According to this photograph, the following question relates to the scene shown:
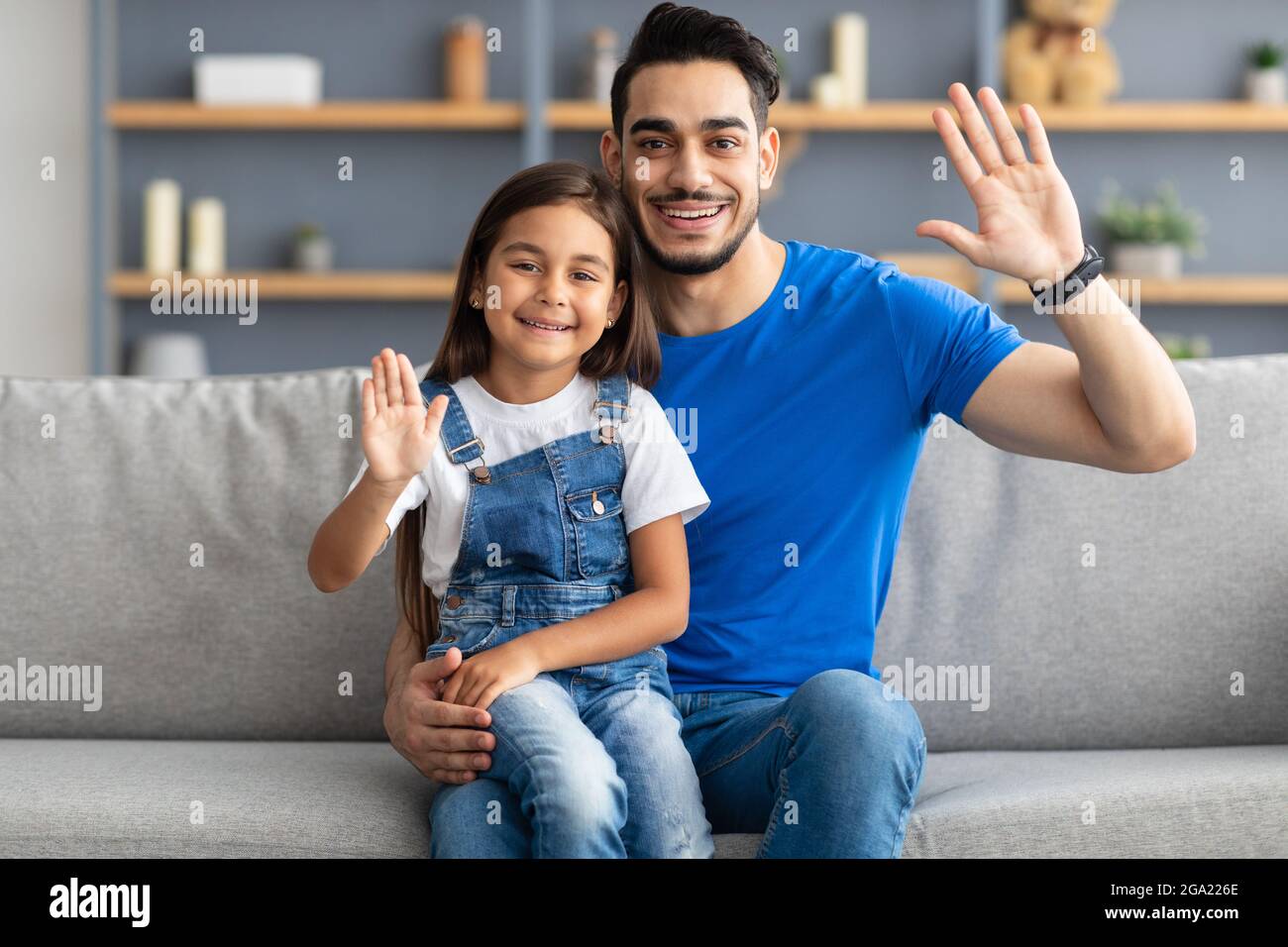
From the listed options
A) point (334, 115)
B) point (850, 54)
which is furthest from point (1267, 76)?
point (334, 115)

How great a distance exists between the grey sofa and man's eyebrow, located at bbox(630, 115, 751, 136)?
0.52 metres

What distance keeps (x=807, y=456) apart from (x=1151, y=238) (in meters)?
2.87

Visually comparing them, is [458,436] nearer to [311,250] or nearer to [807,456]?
[807,456]

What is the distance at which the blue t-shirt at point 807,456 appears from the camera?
1485 millimetres

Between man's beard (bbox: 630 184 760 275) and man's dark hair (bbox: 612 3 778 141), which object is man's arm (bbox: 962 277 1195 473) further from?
man's dark hair (bbox: 612 3 778 141)

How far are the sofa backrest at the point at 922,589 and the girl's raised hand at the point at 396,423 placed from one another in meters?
0.47

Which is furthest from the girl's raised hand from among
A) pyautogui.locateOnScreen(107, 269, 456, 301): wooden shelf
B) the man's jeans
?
pyautogui.locateOnScreen(107, 269, 456, 301): wooden shelf

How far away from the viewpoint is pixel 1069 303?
4.28ft

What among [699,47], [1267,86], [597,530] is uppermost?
[1267,86]

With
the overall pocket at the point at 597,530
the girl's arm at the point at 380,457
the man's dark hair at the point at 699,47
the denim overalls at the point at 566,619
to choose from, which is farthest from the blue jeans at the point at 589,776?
the man's dark hair at the point at 699,47

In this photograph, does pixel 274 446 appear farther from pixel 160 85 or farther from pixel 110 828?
pixel 160 85

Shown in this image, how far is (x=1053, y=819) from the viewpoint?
1.35m
